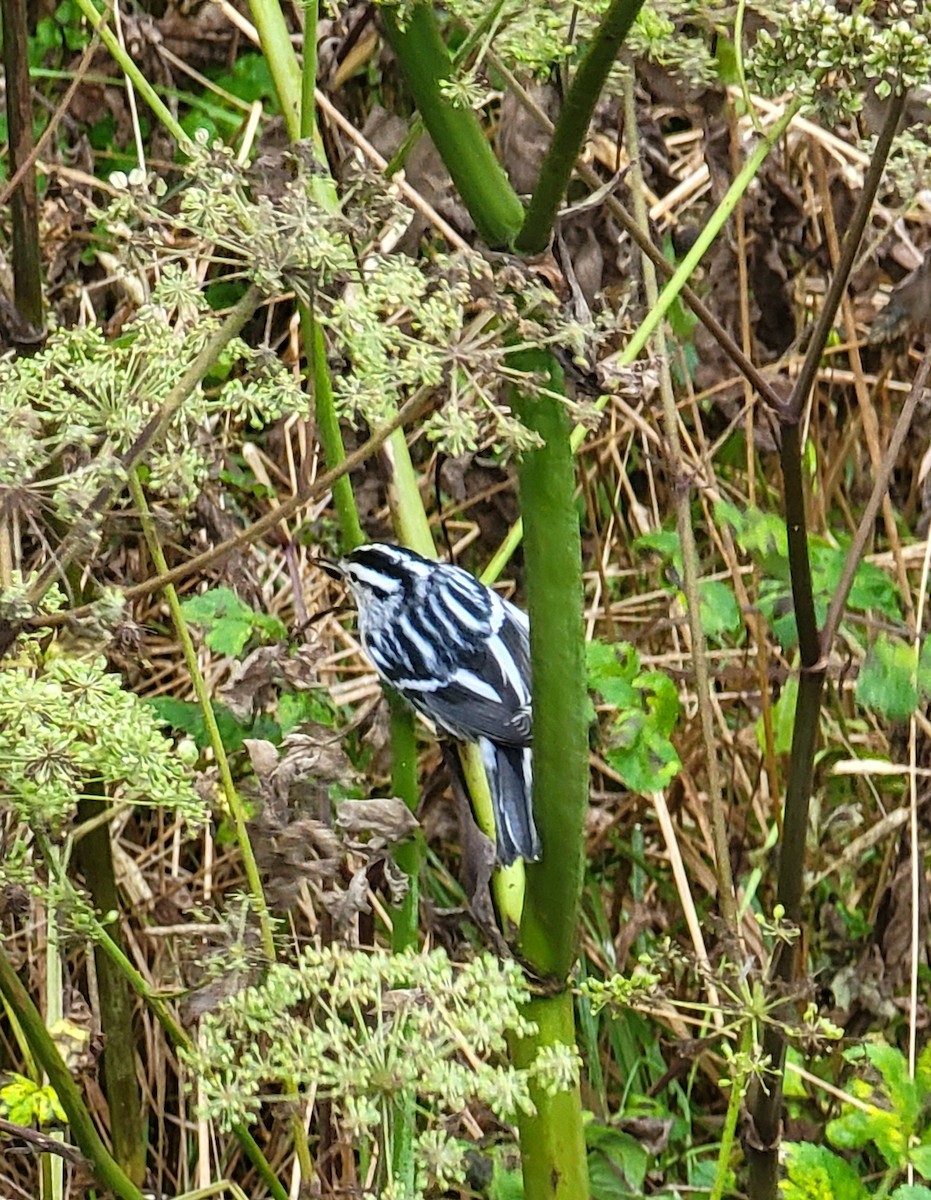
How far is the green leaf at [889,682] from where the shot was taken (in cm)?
246

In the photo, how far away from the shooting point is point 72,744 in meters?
1.44

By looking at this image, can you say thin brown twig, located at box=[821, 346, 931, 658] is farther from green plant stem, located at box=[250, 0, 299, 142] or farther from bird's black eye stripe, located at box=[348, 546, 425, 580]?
green plant stem, located at box=[250, 0, 299, 142]

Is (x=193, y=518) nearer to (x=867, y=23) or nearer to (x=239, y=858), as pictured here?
(x=239, y=858)

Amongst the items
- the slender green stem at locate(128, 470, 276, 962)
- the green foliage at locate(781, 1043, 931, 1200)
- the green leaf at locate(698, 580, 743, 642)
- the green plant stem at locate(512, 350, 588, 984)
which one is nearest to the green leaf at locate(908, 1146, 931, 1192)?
the green foliage at locate(781, 1043, 931, 1200)

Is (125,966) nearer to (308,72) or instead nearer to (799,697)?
(799,697)

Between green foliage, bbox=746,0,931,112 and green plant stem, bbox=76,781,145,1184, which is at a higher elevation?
green foliage, bbox=746,0,931,112

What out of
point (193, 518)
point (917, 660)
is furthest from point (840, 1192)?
point (193, 518)

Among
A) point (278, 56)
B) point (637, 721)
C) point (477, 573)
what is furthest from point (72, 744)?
point (477, 573)

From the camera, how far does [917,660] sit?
258 centimetres

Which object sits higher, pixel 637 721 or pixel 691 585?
pixel 691 585

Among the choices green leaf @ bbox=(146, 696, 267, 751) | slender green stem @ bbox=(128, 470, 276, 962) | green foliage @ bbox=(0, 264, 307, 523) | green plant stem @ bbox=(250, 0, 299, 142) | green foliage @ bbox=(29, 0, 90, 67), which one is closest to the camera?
green foliage @ bbox=(0, 264, 307, 523)

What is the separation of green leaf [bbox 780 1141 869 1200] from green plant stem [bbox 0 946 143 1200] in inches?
38.1

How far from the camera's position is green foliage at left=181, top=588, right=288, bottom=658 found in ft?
8.14

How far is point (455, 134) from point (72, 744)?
0.73 meters
